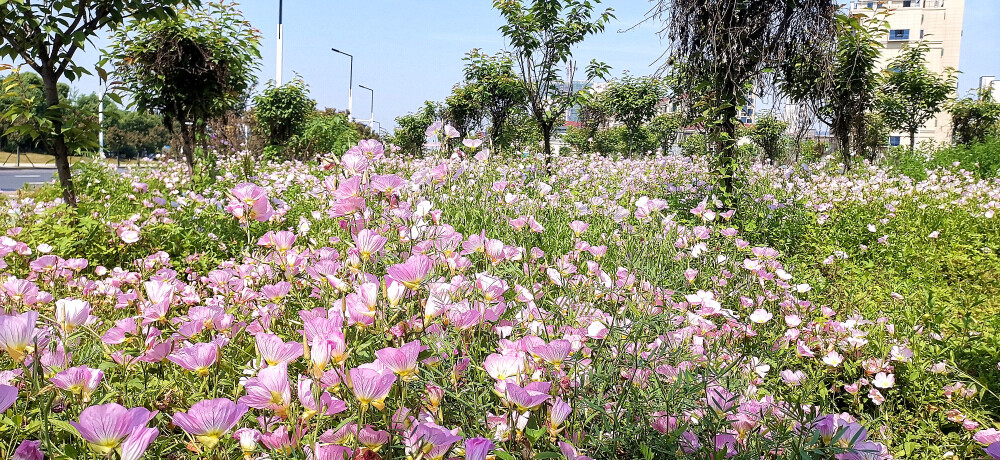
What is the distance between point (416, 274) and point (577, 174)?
20.0 feet

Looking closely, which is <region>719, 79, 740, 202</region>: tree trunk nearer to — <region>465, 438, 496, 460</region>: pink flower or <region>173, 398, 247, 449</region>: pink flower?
<region>465, 438, 496, 460</region>: pink flower

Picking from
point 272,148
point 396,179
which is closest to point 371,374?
point 396,179

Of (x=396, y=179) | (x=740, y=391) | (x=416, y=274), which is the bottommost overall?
(x=740, y=391)

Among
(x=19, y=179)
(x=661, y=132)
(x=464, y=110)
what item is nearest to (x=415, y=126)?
(x=464, y=110)

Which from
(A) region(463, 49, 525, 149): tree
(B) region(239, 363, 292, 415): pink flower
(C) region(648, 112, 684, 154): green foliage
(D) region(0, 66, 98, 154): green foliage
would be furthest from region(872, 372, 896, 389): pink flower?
(C) region(648, 112, 684, 154): green foliage

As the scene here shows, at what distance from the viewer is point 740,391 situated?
1318 mm

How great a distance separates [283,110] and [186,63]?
5.06 m

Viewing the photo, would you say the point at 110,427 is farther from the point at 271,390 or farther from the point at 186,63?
the point at 186,63

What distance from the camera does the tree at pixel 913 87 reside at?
14.0m

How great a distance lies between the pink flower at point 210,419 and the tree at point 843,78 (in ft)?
16.8

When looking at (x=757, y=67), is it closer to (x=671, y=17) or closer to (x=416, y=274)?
(x=671, y=17)

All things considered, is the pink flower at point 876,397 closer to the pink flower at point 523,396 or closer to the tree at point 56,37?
the pink flower at point 523,396

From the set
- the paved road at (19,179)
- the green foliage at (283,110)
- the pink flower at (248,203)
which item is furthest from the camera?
the paved road at (19,179)

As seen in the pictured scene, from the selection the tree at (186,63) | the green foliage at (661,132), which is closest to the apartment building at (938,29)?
the green foliage at (661,132)
